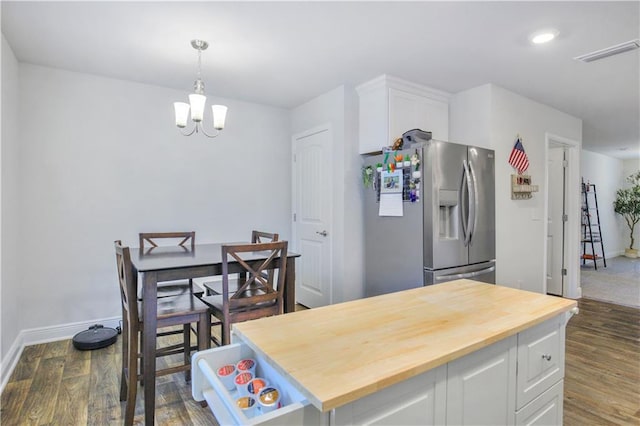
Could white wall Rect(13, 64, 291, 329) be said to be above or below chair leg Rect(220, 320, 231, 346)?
above

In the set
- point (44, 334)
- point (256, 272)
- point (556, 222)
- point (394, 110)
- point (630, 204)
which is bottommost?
point (44, 334)

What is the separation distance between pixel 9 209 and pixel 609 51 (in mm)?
4788

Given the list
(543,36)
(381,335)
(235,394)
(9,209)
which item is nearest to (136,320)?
(235,394)

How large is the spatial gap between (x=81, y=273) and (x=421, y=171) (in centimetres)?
326

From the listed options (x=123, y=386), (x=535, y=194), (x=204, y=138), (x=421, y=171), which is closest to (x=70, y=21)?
(x=204, y=138)

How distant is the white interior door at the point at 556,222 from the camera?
4594 millimetres

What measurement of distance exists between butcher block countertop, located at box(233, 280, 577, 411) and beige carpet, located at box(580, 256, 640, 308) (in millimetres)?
4262

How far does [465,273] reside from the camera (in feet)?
9.68

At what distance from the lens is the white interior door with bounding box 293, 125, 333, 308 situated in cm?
367

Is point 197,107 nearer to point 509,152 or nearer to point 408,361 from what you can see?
point 408,361

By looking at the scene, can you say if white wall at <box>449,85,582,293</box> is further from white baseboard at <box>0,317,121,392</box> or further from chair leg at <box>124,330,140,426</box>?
white baseboard at <box>0,317,121,392</box>

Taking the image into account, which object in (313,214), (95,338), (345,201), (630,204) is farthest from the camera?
(630,204)

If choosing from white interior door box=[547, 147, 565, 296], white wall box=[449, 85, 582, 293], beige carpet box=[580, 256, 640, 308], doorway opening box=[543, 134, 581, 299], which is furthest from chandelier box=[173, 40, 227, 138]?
beige carpet box=[580, 256, 640, 308]

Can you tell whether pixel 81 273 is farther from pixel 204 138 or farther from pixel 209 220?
pixel 204 138
